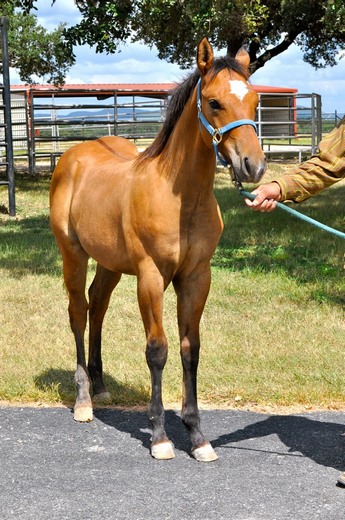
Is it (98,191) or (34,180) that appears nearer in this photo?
(98,191)

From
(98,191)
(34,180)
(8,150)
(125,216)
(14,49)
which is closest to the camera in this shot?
(125,216)

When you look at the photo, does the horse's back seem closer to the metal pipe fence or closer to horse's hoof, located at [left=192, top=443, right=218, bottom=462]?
horse's hoof, located at [left=192, top=443, right=218, bottom=462]

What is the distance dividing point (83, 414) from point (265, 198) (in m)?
2.13

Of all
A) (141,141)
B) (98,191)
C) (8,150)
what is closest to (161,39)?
(8,150)

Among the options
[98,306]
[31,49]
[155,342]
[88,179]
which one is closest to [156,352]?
[155,342]

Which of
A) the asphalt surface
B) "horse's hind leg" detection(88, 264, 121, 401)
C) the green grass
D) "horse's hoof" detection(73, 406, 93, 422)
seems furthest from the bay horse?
the green grass

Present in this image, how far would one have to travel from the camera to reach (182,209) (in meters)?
4.53

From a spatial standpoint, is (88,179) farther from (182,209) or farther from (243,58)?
(243,58)

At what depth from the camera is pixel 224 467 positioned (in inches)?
174

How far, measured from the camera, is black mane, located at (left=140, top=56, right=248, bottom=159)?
4.21 meters

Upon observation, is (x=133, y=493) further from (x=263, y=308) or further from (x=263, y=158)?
(x=263, y=308)

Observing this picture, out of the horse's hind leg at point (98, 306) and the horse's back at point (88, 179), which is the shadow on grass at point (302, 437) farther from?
the horse's back at point (88, 179)

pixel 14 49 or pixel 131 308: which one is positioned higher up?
pixel 14 49

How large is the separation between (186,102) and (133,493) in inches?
88.0
